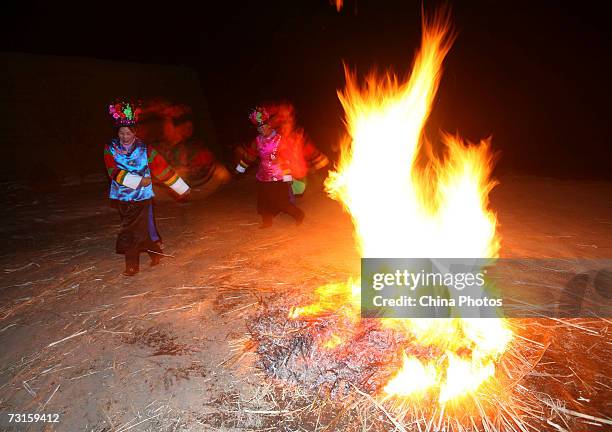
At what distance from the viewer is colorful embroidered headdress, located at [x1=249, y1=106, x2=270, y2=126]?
19.6 feet

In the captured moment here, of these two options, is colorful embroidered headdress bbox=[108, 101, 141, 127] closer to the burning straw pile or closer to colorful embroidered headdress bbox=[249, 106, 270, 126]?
colorful embroidered headdress bbox=[249, 106, 270, 126]

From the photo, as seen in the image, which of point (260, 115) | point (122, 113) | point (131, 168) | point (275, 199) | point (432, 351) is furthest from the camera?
point (275, 199)

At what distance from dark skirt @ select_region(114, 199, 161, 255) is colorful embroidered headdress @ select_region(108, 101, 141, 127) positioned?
0.95m

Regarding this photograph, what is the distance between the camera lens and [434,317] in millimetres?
3111

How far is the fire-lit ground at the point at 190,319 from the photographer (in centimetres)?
247

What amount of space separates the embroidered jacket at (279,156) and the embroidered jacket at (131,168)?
186cm

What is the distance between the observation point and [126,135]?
14.2 ft

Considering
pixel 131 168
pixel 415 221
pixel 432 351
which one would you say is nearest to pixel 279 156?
pixel 131 168

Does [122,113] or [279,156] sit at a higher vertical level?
[122,113]

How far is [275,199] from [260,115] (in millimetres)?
1407

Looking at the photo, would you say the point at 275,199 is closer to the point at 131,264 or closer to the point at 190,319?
the point at 131,264

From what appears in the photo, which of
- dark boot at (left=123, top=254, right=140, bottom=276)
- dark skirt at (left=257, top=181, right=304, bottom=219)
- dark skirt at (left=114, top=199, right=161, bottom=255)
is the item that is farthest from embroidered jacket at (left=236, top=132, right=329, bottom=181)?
dark boot at (left=123, top=254, right=140, bottom=276)

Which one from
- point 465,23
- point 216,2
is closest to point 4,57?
point 216,2

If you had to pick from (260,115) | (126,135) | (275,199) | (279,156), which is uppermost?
(260,115)
